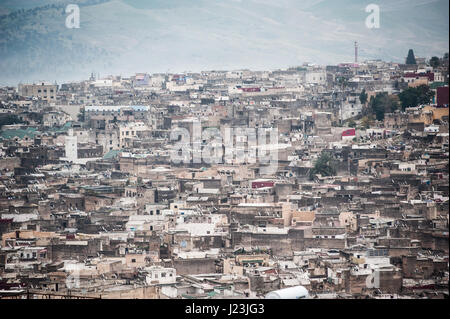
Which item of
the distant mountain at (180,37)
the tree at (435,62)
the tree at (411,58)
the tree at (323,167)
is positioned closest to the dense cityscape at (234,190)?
the tree at (323,167)

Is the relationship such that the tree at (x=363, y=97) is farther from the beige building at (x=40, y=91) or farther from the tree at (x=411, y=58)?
the beige building at (x=40, y=91)

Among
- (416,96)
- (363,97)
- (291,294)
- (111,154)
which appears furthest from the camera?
(363,97)

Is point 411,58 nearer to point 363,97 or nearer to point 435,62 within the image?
point 435,62

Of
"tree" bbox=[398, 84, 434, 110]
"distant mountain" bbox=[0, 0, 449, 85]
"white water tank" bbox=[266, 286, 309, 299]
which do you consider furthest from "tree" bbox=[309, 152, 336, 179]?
"distant mountain" bbox=[0, 0, 449, 85]

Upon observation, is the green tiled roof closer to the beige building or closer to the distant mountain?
the beige building

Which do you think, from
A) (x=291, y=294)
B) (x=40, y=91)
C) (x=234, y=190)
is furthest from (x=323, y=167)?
(x=40, y=91)
